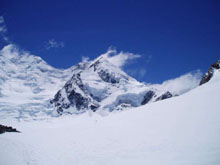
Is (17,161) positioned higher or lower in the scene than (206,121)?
lower

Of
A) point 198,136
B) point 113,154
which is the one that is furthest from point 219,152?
point 113,154

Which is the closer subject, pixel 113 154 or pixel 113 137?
pixel 113 154

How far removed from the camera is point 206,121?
15797 mm

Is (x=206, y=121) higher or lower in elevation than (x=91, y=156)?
higher

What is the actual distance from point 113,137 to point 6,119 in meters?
208

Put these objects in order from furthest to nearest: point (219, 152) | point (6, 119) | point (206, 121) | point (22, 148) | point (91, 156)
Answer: point (6, 119), point (22, 148), point (206, 121), point (91, 156), point (219, 152)

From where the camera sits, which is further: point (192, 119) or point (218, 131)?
point (192, 119)

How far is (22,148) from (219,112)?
736 inches

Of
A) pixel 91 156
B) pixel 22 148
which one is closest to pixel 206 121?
pixel 91 156

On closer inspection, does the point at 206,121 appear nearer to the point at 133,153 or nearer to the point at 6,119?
the point at 133,153

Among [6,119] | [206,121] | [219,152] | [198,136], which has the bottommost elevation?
[219,152]

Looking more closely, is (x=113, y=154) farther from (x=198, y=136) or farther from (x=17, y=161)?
(x=17, y=161)

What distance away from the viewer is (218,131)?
13.1 meters

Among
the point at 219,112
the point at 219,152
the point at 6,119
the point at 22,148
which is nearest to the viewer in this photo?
the point at 219,152
